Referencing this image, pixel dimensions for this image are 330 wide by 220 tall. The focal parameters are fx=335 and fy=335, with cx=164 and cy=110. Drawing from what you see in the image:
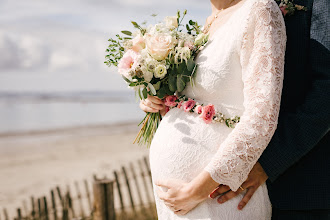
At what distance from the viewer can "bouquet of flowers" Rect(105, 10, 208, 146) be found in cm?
206

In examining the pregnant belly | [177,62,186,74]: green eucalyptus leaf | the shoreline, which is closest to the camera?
the pregnant belly

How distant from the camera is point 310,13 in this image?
6.07ft

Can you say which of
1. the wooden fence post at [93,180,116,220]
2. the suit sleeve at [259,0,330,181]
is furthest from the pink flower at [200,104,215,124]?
the wooden fence post at [93,180,116,220]

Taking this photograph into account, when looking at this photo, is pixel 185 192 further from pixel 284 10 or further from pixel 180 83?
pixel 284 10

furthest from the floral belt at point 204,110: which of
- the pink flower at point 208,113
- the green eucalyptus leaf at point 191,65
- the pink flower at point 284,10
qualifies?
the pink flower at point 284,10

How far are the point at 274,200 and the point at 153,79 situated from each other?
103 centimetres

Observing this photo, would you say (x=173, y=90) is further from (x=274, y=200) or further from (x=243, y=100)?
(x=274, y=200)

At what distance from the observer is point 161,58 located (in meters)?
2.12

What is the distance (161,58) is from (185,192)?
0.84 metres

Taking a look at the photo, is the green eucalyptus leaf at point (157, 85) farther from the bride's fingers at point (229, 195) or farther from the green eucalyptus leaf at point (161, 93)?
the bride's fingers at point (229, 195)

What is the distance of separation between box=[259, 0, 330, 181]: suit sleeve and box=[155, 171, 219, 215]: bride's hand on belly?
318 mm

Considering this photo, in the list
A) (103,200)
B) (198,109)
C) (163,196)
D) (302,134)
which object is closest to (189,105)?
(198,109)

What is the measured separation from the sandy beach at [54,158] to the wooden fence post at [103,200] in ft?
12.2

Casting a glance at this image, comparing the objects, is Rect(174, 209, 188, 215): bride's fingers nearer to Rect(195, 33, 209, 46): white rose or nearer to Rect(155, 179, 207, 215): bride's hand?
Rect(155, 179, 207, 215): bride's hand
